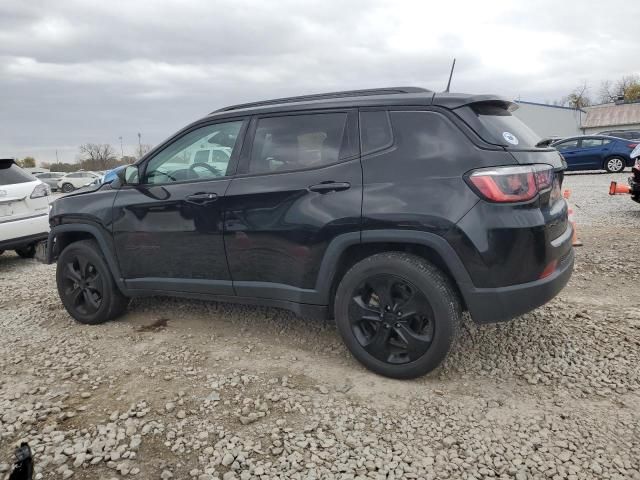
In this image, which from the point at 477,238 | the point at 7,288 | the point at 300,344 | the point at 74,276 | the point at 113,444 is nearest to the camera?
the point at 113,444

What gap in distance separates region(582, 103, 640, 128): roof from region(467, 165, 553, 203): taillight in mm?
56280

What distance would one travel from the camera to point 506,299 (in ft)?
9.27

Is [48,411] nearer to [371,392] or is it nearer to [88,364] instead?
[88,364]

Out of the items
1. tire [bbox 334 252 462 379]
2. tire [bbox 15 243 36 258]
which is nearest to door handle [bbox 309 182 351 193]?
tire [bbox 334 252 462 379]

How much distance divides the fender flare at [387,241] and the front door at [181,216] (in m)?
0.82

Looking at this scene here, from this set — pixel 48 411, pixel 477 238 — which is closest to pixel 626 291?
pixel 477 238

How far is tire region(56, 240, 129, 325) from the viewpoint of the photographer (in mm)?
4227

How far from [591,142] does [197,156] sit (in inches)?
722

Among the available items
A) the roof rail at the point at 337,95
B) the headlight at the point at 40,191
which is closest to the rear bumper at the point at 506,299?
the roof rail at the point at 337,95

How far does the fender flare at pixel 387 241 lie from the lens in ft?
9.36

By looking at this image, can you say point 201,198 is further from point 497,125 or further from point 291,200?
point 497,125

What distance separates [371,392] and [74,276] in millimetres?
2966

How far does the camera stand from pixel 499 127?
9.95ft

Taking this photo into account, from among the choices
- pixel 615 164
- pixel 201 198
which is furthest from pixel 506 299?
pixel 615 164
